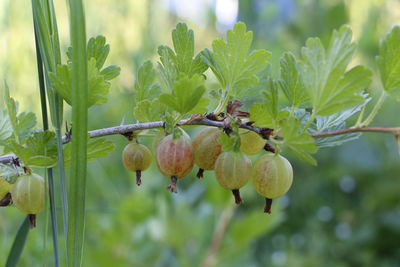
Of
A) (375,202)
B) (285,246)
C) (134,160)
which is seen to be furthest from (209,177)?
(134,160)

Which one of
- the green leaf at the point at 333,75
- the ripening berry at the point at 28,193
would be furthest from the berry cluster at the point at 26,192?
the green leaf at the point at 333,75

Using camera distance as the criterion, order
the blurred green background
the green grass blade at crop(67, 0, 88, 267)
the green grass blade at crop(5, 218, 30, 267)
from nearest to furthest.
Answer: the green grass blade at crop(67, 0, 88, 267)
the green grass blade at crop(5, 218, 30, 267)
the blurred green background

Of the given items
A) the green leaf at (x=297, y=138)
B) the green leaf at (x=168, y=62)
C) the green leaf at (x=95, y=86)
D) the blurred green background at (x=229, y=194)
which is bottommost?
the blurred green background at (x=229, y=194)

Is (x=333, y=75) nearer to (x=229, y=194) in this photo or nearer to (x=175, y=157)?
(x=175, y=157)

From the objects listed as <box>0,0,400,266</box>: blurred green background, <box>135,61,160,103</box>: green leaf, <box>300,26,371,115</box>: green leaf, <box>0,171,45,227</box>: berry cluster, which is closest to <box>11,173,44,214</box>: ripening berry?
<box>0,171,45,227</box>: berry cluster

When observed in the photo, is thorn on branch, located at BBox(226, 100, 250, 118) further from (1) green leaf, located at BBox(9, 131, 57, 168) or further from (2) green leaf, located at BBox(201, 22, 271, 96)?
(1) green leaf, located at BBox(9, 131, 57, 168)

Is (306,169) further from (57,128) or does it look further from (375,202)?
(57,128)

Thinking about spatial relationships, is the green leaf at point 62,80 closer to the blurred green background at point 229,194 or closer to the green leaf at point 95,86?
the green leaf at point 95,86
